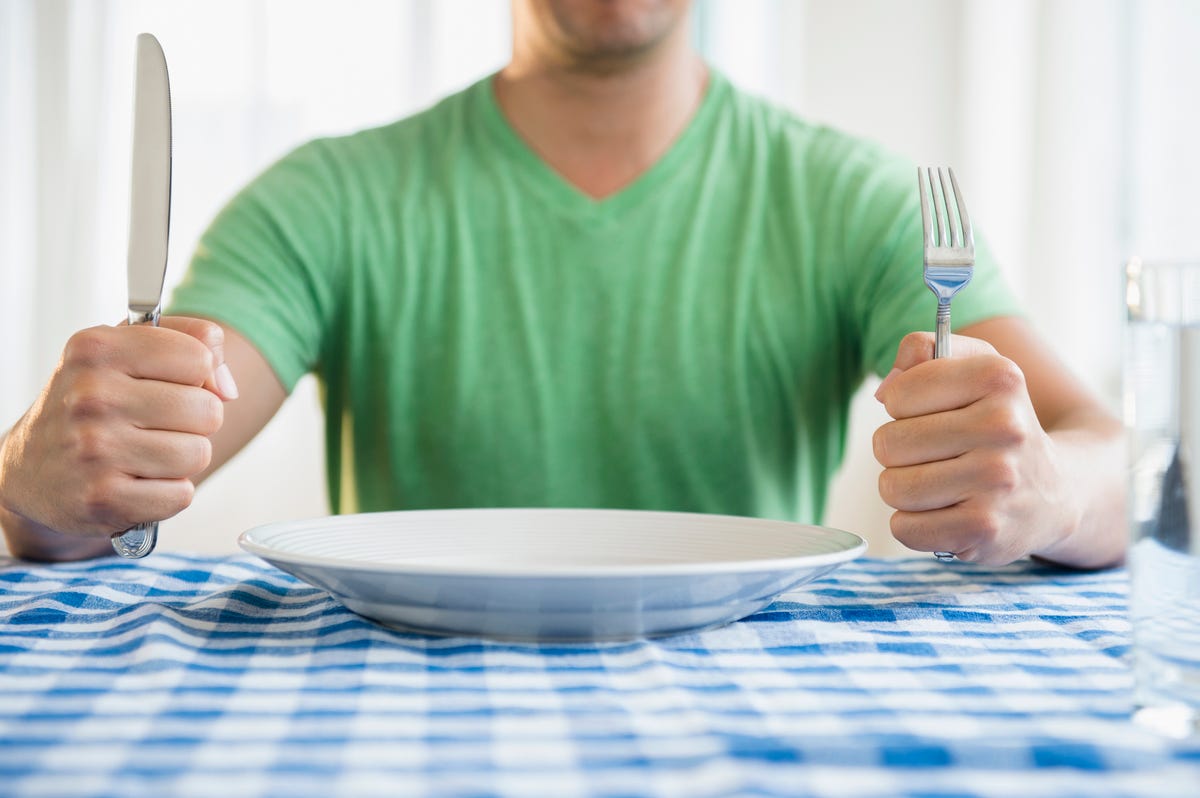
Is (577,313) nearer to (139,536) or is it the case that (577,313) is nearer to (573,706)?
(139,536)

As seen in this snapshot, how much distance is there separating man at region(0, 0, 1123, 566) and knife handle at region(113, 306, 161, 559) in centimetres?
40

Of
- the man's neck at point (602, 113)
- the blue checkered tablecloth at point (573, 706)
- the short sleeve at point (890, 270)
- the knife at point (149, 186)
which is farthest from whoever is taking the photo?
the man's neck at point (602, 113)

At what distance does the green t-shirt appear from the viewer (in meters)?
1.26

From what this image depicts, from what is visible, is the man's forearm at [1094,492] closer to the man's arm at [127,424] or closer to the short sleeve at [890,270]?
the short sleeve at [890,270]

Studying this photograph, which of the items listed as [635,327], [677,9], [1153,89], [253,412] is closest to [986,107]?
[1153,89]

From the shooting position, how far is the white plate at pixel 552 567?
20.1 inches

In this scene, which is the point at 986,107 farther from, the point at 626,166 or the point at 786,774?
the point at 786,774

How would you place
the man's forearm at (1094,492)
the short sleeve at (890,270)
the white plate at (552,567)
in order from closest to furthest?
the white plate at (552,567), the man's forearm at (1094,492), the short sleeve at (890,270)

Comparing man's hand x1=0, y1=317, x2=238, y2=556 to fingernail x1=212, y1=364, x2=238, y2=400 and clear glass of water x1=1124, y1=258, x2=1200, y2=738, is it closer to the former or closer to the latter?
fingernail x1=212, y1=364, x2=238, y2=400

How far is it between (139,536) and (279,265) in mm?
579

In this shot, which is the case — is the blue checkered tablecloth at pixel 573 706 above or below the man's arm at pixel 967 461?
below

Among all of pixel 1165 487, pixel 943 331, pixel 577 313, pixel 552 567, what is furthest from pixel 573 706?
pixel 577 313

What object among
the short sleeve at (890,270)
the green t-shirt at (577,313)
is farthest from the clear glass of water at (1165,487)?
the green t-shirt at (577,313)

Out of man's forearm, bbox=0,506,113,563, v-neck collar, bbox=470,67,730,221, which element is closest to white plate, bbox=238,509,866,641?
man's forearm, bbox=0,506,113,563
